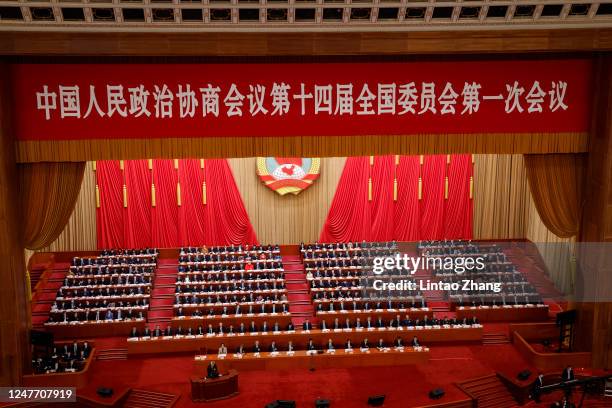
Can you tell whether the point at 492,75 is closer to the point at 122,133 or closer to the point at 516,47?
the point at 516,47

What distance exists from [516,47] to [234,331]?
18.8 feet

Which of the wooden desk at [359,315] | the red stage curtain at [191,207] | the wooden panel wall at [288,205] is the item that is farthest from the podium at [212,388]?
the wooden panel wall at [288,205]

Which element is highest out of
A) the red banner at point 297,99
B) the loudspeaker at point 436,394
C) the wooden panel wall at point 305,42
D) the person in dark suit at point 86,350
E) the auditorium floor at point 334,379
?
the wooden panel wall at point 305,42

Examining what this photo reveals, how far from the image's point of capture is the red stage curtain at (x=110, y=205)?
13438 mm

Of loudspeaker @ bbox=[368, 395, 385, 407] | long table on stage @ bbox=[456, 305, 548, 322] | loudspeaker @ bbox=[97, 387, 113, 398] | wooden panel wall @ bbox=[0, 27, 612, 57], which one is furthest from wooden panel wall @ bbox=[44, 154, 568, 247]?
loudspeaker @ bbox=[368, 395, 385, 407]

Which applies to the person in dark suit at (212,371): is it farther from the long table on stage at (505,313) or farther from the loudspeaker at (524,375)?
the long table on stage at (505,313)

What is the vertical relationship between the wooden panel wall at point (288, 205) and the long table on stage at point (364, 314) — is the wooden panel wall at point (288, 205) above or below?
above

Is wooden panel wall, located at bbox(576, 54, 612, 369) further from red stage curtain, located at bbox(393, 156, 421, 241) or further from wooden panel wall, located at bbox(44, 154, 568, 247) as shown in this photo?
red stage curtain, located at bbox(393, 156, 421, 241)

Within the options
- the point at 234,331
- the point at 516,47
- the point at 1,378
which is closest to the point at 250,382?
the point at 234,331

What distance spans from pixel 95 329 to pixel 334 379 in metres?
3.86

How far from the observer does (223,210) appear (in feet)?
45.4

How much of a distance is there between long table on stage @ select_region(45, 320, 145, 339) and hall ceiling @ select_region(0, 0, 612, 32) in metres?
4.82

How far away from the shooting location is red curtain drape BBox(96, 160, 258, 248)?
1350 cm

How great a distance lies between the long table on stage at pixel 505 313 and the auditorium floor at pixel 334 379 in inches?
32.2
